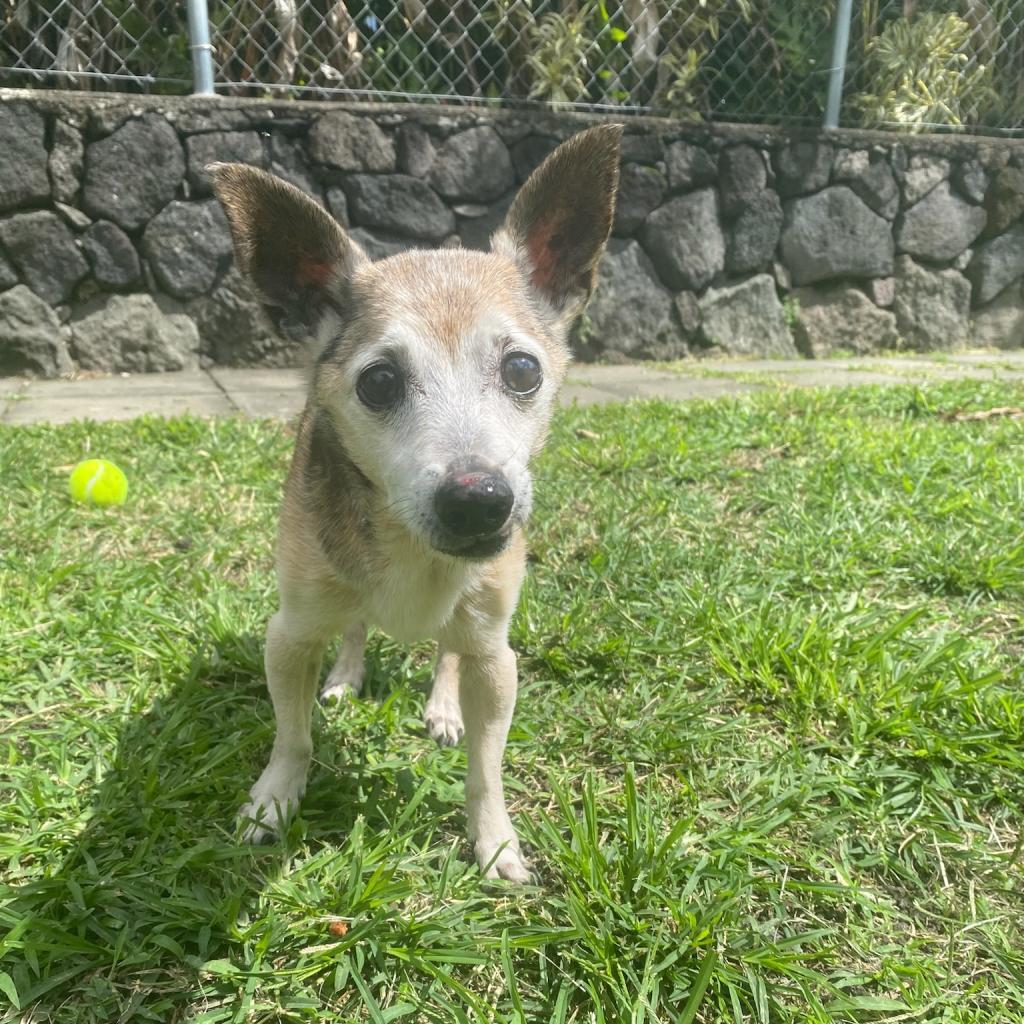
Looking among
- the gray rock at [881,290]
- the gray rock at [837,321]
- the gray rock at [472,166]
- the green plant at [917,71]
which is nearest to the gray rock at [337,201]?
the gray rock at [472,166]

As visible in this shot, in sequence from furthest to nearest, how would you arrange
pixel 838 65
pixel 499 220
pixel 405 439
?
pixel 838 65 → pixel 499 220 → pixel 405 439

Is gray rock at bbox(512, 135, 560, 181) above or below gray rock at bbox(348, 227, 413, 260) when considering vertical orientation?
above

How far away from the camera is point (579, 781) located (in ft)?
7.37

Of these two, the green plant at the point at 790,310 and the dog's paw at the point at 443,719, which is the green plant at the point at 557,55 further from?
the dog's paw at the point at 443,719

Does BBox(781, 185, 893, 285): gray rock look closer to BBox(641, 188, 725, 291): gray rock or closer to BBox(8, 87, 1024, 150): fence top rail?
BBox(8, 87, 1024, 150): fence top rail

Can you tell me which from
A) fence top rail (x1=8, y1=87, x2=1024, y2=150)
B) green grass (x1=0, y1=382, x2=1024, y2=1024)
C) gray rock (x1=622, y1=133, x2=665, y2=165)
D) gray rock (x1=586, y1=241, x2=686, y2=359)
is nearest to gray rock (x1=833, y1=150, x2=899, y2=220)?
fence top rail (x1=8, y1=87, x2=1024, y2=150)

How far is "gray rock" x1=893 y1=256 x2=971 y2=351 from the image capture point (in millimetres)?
8422

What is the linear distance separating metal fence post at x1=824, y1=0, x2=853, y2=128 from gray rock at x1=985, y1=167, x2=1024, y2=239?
192cm

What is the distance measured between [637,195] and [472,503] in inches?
252

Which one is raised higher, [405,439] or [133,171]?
[405,439]

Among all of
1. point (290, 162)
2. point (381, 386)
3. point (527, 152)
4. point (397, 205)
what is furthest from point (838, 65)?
point (381, 386)

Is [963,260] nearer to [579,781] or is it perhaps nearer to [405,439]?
[579,781]

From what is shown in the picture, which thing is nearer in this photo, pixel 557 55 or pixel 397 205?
pixel 397 205

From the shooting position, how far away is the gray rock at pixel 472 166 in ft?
22.1
